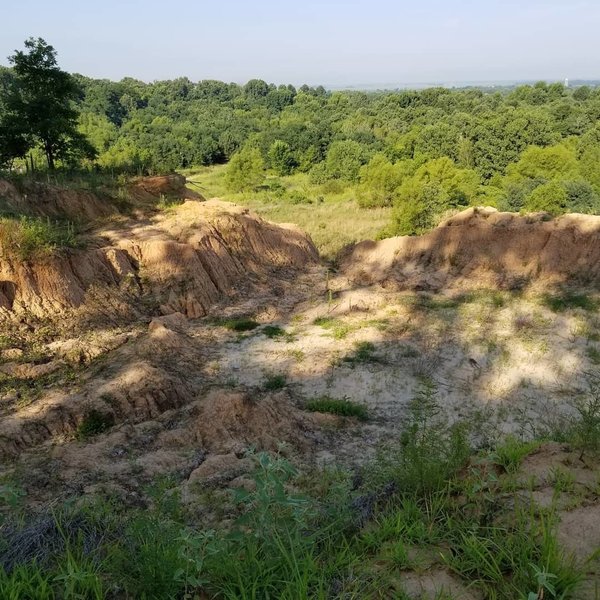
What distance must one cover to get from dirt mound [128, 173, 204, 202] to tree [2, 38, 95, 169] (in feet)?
13.6

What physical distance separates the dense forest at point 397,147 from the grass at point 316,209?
2.11 meters

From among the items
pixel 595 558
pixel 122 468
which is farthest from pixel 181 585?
pixel 122 468

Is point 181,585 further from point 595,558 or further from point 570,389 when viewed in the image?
point 570,389

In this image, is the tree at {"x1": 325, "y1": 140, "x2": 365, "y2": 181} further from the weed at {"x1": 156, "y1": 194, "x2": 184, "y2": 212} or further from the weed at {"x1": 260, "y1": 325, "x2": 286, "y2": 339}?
the weed at {"x1": 260, "y1": 325, "x2": 286, "y2": 339}

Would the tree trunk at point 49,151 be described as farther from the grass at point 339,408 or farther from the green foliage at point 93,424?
the grass at point 339,408

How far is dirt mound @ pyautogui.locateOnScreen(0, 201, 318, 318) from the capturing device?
53.5 ft

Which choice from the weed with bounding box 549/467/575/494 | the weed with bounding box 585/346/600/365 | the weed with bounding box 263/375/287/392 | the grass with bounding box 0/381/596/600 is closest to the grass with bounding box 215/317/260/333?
the weed with bounding box 263/375/287/392

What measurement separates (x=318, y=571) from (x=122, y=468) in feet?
22.3

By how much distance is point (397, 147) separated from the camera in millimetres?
57625

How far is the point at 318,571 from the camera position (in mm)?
3434

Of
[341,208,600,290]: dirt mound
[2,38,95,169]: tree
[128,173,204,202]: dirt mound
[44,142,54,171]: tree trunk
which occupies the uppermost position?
[2,38,95,169]: tree

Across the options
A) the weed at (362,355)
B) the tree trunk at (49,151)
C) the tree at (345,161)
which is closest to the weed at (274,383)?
the weed at (362,355)

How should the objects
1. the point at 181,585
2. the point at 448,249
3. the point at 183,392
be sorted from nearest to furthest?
the point at 181,585 → the point at 183,392 → the point at 448,249

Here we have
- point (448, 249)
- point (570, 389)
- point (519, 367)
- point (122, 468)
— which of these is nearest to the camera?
point (122, 468)
